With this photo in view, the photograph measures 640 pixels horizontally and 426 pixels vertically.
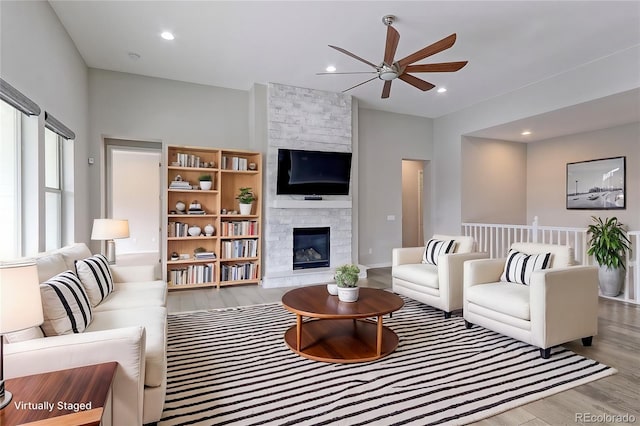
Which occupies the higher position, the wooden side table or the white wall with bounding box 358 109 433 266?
the white wall with bounding box 358 109 433 266

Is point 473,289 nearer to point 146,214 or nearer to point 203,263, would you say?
point 203,263

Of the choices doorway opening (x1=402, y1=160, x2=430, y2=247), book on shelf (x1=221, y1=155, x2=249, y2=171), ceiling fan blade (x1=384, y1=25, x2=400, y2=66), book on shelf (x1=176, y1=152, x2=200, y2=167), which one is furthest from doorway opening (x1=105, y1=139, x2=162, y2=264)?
ceiling fan blade (x1=384, y1=25, x2=400, y2=66)

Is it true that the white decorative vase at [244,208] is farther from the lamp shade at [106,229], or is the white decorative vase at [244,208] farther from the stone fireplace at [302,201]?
the lamp shade at [106,229]

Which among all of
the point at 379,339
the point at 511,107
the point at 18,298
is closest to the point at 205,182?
the point at 379,339

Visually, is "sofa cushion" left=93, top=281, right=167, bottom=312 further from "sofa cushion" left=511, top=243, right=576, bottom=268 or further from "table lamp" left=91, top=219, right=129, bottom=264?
"sofa cushion" left=511, top=243, right=576, bottom=268

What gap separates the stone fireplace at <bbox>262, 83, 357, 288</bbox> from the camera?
5145 millimetres

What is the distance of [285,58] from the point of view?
4.27m

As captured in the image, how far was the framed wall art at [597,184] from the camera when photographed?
19.2ft

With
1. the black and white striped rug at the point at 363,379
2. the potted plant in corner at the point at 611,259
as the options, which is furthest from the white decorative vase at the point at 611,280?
the black and white striped rug at the point at 363,379

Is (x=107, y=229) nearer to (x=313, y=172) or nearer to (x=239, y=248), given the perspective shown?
(x=239, y=248)

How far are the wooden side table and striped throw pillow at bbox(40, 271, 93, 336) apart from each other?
37 cm

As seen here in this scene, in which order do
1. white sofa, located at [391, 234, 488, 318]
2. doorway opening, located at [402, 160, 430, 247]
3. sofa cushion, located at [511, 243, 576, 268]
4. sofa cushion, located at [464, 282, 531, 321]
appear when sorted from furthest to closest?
doorway opening, located at [402, 160, 430, 247] < white sofa, located at [391, 234, 488, 318] < sofa cushion, located at [511, 243, 576, 268] < sofa cushion, located at [464, 282, 531, 321]

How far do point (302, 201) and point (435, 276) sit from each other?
2428mm

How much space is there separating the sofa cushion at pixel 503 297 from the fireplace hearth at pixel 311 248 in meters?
2.71
